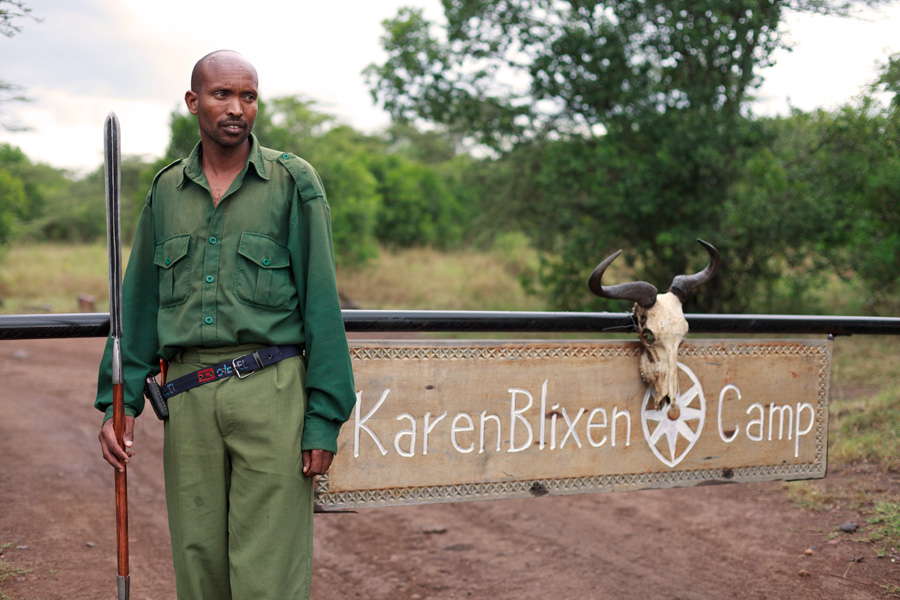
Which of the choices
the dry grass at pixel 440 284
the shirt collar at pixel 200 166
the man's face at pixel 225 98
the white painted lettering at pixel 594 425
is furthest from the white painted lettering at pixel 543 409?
the dry grass at pixel 440 284

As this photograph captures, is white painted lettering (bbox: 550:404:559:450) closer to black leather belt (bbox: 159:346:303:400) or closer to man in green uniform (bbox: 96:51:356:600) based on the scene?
man in green uniform (bbox: 96:51:356:600)

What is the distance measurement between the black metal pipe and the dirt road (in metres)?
1.18

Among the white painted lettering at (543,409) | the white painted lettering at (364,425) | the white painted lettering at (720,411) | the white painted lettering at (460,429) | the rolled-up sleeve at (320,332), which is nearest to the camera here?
the rolled-up sleeve at (320,332)

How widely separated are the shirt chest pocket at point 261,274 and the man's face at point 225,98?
0.29 m

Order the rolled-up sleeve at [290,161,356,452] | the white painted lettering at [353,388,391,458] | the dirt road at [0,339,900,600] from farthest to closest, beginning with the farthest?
the dirt road at [0,339,900,600], the white painted lettering at [353,388,391,458], the rolled-up sleeve at [290,161,356,452]

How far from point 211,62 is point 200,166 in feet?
0.99

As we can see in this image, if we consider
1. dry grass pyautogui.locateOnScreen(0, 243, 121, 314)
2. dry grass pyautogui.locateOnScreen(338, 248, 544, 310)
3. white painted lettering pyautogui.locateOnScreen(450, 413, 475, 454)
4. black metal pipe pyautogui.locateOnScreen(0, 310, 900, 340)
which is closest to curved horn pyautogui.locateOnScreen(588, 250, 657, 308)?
black metal pipe pyautogui.locateOnScreen(0, 310, 900, 340)

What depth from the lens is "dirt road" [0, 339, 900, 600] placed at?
370 cm

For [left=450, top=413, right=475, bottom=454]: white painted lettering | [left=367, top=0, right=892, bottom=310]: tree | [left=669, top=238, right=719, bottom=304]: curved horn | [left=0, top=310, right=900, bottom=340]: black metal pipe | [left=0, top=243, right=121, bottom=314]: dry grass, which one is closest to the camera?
[left=0, top=310, right=900, bottom=340]: black metal pipe

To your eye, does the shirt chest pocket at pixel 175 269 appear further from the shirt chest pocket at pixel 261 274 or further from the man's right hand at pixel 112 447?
the man's right hand at pixel 112 447

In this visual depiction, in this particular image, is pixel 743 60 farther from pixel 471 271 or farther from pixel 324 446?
pixel 324 446

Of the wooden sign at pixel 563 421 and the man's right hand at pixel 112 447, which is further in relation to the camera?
the wooden sign at pixel 563 421

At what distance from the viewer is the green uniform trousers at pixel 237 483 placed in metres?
2.13

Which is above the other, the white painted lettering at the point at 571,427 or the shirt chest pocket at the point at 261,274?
the shirt chest pocket at the point at 261,274
